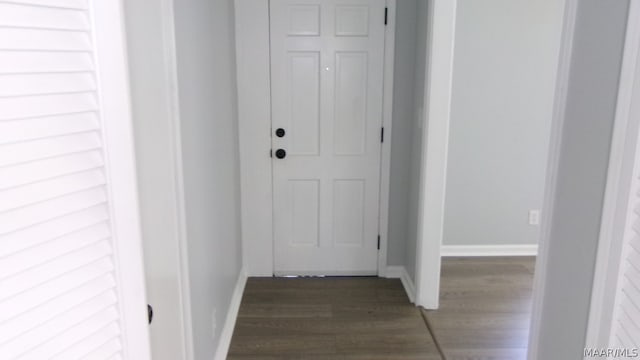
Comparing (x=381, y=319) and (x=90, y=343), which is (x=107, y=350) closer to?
(x=90, y=343)

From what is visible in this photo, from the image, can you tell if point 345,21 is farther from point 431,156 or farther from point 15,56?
point 15,56

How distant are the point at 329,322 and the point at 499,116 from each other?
215cm

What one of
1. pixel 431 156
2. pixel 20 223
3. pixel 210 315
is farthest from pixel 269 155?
pixel 20 223

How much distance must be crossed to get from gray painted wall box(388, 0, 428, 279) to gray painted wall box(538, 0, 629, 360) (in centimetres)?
168

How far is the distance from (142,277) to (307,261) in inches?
110

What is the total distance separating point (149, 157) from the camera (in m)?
1.34

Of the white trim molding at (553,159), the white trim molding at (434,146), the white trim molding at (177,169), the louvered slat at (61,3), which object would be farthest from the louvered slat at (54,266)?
the white trim molding at (434,146)

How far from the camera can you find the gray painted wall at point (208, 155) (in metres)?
1.85

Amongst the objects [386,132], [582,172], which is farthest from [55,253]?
[386,132]

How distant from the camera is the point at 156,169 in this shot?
1.41 meters

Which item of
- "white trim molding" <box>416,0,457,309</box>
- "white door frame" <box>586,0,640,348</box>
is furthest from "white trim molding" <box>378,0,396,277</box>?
"white door frame" <box>586,0,640,348</box>

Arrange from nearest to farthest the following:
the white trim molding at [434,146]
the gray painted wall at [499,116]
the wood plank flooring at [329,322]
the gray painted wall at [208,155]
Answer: the gray painted wall at [208,155], the wood plank flooring at [329,322], the white trim molding at [434,146], the gray painted wall at [499,116]

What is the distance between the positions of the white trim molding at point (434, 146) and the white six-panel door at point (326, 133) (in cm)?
56

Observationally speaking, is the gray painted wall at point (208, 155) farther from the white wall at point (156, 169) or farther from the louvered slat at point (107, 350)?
the louvered slat at point (107, 350)
